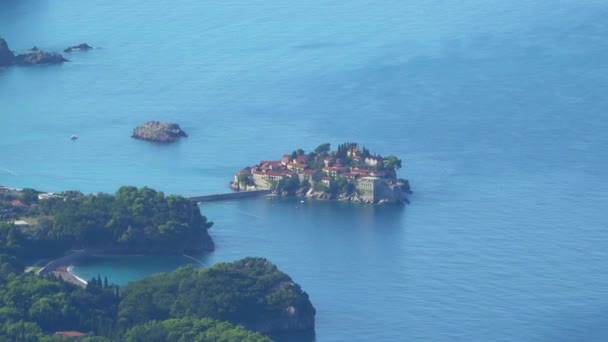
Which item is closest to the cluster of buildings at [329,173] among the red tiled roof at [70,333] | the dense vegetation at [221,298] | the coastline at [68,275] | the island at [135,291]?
the island at [135,291]

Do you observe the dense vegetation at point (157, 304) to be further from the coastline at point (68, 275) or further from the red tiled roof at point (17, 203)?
the red tiled roof at point (17, 203)

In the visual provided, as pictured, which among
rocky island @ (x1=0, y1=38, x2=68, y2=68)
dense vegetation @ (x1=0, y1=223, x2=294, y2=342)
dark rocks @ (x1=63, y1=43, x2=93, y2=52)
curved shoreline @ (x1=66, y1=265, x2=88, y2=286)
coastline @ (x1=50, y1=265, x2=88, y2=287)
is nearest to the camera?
dense vegetation @ (x1=0, y1=223, x2=294, y2=342)

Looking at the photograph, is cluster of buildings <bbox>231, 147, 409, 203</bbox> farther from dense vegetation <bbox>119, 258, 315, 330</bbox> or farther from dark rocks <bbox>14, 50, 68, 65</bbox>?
dark rocks <bbox>14, 50, 68, 65</bbox>

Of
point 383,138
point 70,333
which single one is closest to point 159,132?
point 383,138

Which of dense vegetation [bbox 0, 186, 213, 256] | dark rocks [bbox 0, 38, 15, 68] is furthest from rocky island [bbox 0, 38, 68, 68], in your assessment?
dense vegetation [bbox 0, 186, 213, 256]

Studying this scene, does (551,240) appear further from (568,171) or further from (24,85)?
(24,85)

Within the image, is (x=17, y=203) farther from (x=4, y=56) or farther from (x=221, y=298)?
(x=4, y=56)

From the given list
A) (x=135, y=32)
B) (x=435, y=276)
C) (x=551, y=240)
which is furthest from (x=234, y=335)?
(x=135, y=32)
